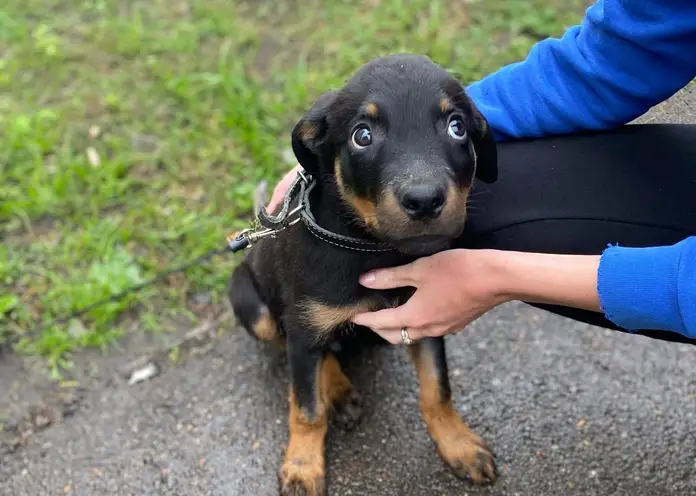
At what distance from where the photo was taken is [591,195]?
2535 millimetres

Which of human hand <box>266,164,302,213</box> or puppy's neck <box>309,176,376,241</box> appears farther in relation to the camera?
human hand <box>266,164,302,213</box>

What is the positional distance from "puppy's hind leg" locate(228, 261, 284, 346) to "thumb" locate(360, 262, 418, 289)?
2.12 ft

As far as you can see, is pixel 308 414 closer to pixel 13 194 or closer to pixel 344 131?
pixel 344 131

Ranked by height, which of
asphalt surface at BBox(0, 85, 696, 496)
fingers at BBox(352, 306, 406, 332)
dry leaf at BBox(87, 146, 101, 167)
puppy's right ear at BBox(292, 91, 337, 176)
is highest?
puppy's right ear at BBox(292, 91, 337, 176)

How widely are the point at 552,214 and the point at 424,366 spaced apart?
2.39ft

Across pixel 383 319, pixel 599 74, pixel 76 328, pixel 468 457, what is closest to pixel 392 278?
pixel 383 319

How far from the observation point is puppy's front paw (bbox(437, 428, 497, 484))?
2.83 m

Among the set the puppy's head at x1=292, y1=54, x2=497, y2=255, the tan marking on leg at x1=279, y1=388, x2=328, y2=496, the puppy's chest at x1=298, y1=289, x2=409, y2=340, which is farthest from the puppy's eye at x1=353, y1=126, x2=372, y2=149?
the tan marking on leg at x1=279, y1=388, x2=328, y2=496

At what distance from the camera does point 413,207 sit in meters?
2.09

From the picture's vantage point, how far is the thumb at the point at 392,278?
8.20 ft

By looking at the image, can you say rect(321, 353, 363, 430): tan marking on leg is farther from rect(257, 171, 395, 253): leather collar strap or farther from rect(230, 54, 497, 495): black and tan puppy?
rect(257, 171, 395, 253): leather collar strap

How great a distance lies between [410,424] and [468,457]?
0.33m

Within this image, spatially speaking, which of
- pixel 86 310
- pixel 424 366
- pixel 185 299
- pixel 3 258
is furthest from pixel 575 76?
pixel 3 258

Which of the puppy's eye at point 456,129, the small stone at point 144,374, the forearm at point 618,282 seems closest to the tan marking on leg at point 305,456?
the small stone at point 144,374
